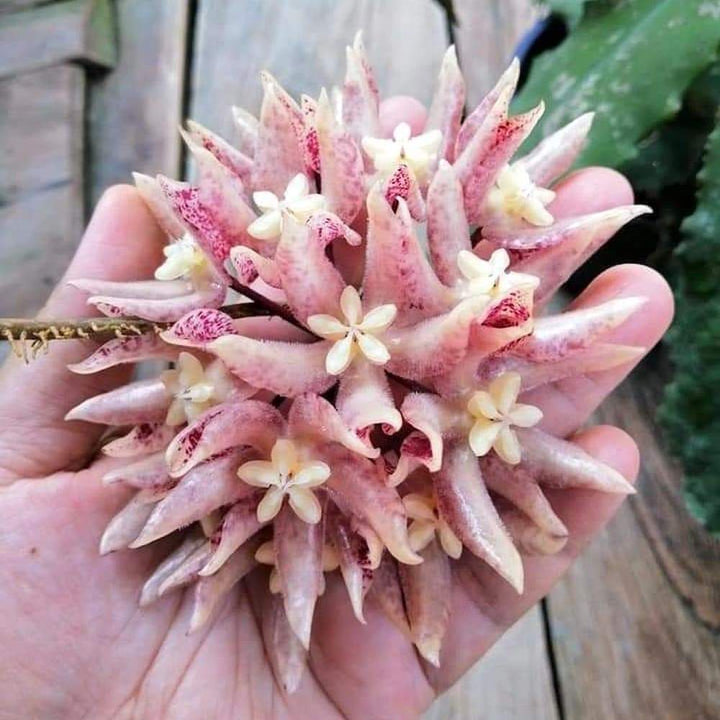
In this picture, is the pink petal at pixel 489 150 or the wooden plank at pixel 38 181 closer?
the pink petal at pixel 489 150

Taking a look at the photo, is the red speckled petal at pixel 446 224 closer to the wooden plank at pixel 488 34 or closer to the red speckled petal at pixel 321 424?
the red speckled petal at pixel 321 424

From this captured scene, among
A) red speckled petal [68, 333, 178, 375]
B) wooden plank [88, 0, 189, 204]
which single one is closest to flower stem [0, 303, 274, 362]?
red speckled petal [68, 333, 178, 375]

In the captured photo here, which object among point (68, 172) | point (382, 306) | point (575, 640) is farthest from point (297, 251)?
point (68, 172)

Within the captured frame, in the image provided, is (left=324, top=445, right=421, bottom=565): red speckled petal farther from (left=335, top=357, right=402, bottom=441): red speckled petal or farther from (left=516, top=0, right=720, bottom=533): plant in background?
(left=516, top=0, right=720, bottom=533): plant in background

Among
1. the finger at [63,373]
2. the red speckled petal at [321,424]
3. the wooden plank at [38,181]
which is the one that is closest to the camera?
the red speckled petal at [321,424]

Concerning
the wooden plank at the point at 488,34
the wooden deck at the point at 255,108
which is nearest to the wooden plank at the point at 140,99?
the wooden deck at the point at 255,108

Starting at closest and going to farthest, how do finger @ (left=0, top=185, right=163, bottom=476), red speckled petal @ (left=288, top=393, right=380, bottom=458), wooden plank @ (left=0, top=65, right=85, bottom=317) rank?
1. red speckled petal @ (left=288, top=393, right=380, bottom=458)
2. finger @ (left=0, top=185, right=163, bottom=476)
3. wooden plank @ (left=0, top=65, right=85, bottom=317)
